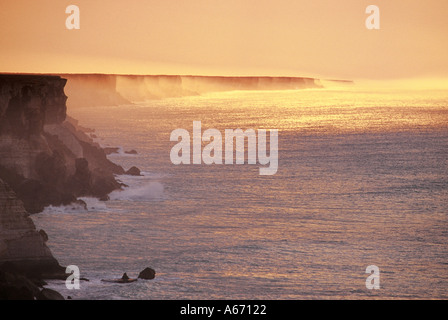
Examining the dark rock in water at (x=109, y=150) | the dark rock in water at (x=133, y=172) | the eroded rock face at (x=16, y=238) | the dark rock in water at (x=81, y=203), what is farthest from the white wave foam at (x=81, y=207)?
the dark rock in water at (x=109, y=150)

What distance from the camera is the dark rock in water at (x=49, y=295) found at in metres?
41.2

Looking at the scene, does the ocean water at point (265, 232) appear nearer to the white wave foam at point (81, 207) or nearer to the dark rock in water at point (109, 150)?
the white wave foam at point (81, 207)

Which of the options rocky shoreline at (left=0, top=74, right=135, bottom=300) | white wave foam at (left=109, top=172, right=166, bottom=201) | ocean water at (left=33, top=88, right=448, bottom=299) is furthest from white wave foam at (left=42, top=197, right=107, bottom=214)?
white wave foam at (left=109, top=172, right=166, bottom=201)

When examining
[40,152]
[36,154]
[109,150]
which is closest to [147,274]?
[36,154]

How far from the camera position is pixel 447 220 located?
78.4 metres

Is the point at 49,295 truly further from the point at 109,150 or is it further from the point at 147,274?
the point at 109,150

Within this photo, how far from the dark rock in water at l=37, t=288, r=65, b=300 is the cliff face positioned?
27522 mm

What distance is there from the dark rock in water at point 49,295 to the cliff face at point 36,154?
90.3 ft

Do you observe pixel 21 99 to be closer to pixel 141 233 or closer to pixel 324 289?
pixel 141 233

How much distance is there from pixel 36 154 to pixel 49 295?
34.7 metres

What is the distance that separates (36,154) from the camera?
245ft

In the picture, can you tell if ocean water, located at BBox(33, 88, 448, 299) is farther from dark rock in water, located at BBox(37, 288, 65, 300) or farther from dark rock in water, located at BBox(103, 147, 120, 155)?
dark rock in water, located at BBox(103, 147, 120, 155)

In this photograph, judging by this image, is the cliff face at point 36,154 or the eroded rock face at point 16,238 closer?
the eroded rock face at point 16,238
